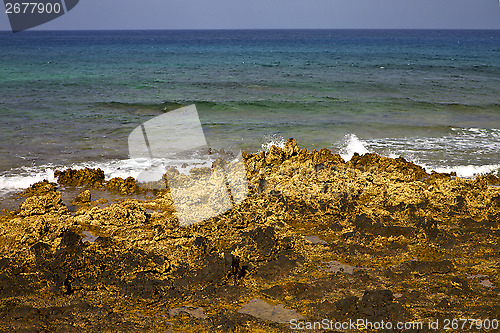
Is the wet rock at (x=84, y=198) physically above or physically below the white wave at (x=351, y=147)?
above

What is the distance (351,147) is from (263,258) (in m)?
7.37

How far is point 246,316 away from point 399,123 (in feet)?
42.3

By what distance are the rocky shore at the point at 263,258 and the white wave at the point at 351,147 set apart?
132 inches

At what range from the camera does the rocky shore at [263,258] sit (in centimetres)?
458

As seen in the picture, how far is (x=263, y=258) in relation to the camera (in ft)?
18.7

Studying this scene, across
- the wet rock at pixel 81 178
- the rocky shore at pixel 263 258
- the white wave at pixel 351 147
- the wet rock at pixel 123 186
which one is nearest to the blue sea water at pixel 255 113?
Result: the white wave at pixel 351 147

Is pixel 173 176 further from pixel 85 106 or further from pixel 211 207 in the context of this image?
pixel 85 106

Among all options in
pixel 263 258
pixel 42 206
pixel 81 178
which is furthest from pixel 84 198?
pixel 263 258

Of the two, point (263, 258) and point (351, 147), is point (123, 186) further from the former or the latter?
point (351, 147)

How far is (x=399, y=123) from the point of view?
1599 centimetres

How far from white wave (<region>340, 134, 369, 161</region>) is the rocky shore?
3354 millimetres

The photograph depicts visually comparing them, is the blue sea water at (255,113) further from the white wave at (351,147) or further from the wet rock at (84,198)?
the wet rock at (84,198)

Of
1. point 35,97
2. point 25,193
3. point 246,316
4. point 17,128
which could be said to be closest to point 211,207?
point 246,316

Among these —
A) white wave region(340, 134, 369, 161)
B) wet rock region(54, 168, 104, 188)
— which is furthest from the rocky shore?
white wave region(340, 134, 369, 161)
